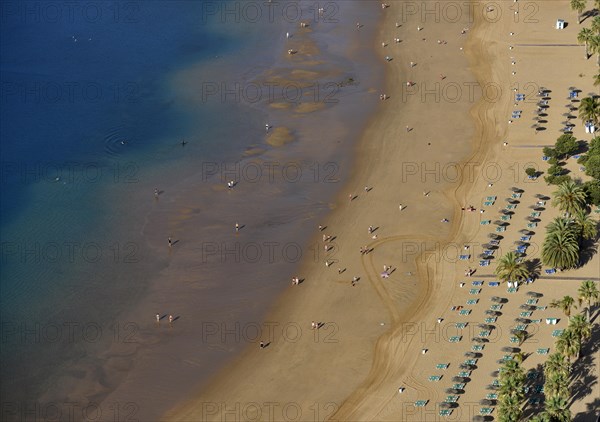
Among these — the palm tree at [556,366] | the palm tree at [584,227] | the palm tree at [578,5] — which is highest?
the palm tree at [578,5]

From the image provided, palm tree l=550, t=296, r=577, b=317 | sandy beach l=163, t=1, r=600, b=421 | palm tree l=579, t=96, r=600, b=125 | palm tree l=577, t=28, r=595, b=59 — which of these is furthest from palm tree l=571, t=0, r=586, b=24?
palm tree l=550, t=296, r=577, b=317

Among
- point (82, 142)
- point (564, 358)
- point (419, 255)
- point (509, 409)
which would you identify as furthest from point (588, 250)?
point (82, 142)

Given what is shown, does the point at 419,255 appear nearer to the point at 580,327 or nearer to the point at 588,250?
the point at 588,250

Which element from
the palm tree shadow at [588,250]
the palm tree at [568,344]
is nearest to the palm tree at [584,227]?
the palm tree shadow at [588,250]

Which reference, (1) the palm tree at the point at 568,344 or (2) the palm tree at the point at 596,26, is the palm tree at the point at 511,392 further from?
Answer: (2) the palm tree at the point at 596,26

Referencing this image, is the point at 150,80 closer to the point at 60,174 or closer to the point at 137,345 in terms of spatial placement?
the point at 60,174

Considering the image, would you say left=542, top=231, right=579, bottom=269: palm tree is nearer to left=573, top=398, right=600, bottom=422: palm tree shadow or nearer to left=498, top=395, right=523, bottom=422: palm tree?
left=573, top=398, right=600, bottom=422: palm tree shadow
